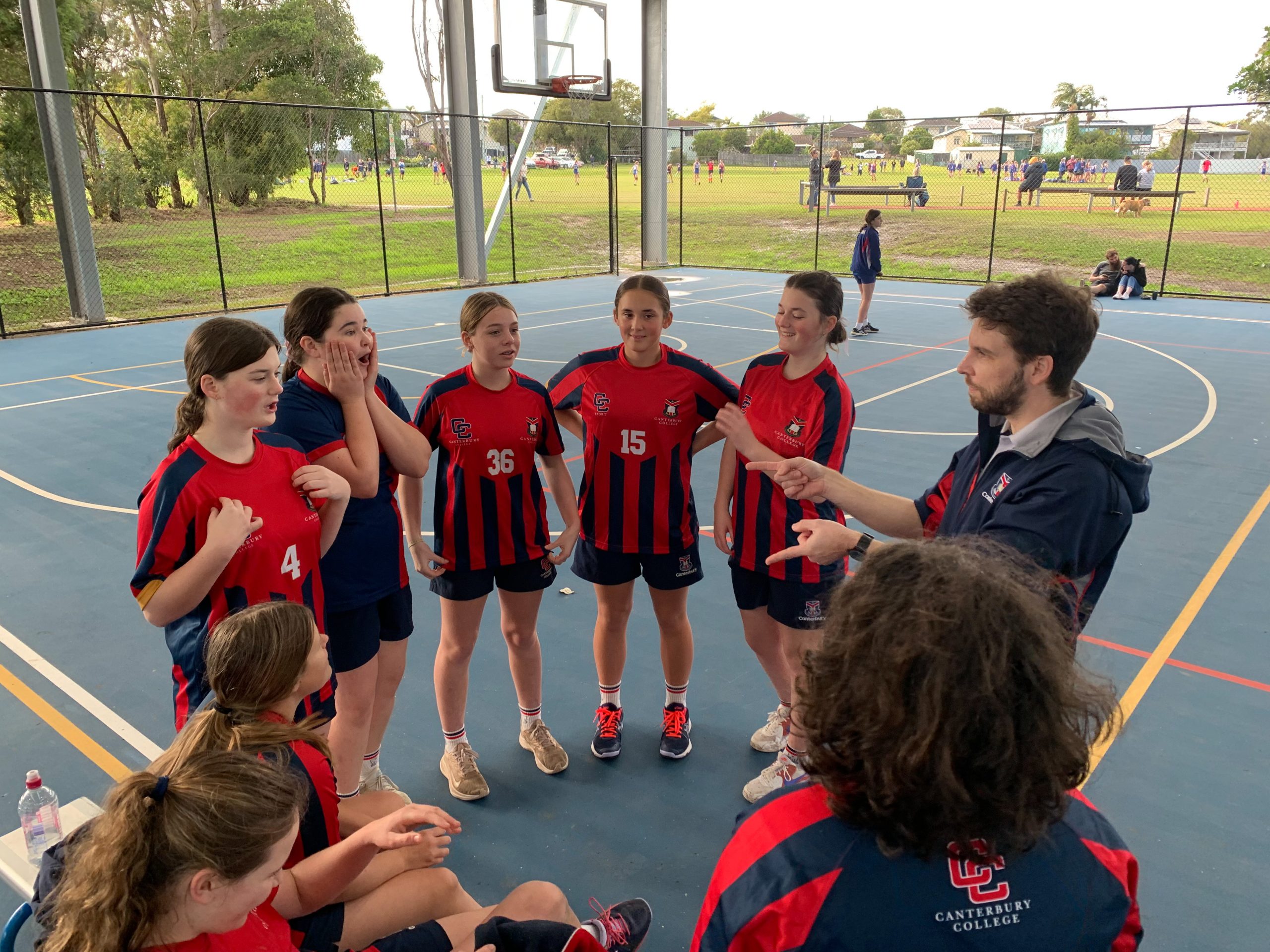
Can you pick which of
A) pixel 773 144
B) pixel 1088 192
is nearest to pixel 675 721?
pixel 1088 192

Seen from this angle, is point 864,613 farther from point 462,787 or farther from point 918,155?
point 918,155

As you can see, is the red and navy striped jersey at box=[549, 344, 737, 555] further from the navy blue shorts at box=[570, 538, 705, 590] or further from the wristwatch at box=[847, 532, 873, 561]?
the wristwatch at box=[847, 532, 873, 561]

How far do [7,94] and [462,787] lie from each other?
22.2 m

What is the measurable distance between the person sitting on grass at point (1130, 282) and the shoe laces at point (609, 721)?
17.4 m

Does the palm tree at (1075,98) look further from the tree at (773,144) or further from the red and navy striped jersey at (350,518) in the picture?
the red and navy striped jersey at (350,518)

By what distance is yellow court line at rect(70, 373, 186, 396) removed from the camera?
10.0 meters

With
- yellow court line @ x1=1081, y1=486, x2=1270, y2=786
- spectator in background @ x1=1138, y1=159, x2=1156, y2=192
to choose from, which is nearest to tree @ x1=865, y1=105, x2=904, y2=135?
spectator in background @ x1=1138, y1=159, x2=1156, y2=192

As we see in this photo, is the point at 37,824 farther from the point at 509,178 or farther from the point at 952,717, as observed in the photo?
the point at 509,178

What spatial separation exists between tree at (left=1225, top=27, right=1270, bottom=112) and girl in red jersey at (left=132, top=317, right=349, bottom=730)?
38372 millimetres

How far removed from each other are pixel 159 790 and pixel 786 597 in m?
2.50

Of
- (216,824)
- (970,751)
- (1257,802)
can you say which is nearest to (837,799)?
(970,751)

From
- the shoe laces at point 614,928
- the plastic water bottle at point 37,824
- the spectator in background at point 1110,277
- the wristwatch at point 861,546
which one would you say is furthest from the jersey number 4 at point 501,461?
the spectator in background at point 1110,277

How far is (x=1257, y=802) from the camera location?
11.3 ft

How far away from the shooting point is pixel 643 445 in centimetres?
379
